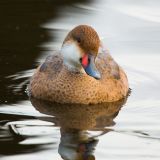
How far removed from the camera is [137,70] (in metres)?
14.0

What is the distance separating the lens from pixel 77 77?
13.1 m

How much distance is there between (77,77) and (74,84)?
0.11 metres

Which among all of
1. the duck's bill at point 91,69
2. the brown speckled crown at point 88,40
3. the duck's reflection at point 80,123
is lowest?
the duck's reflection at point 80,123

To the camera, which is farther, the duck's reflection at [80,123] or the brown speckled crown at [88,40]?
Answer: the brown speckled crown at [88,40]

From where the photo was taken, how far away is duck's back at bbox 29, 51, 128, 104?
12930 mm

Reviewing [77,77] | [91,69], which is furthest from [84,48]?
[77,77]

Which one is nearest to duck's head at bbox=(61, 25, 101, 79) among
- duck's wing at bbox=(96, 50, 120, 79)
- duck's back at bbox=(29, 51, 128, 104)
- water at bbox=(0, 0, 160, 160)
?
duck's back at bbox=(29, 51, 128, 104)

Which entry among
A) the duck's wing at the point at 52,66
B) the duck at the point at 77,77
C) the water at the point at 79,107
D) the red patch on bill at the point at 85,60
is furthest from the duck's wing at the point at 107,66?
the red patch on bill at the point at 85,60

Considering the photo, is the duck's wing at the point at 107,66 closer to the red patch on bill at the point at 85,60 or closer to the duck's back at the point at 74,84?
the duck's back at the point at 74,84

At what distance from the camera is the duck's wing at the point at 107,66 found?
1323 centimetres

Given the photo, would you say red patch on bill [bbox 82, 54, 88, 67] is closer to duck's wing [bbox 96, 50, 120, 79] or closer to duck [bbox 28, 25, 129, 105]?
duck [bbox 28, 25, 129, 105]

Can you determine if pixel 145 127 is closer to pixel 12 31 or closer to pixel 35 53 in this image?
pixel 35 53

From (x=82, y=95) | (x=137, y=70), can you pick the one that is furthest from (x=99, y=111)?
(x=137, y=70)

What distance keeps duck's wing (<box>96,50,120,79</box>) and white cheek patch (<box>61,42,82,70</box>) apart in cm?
41
